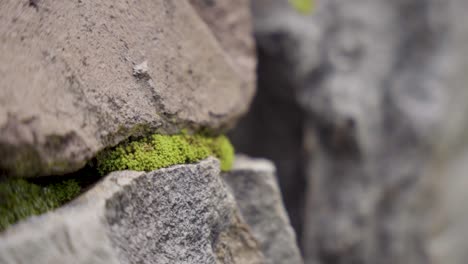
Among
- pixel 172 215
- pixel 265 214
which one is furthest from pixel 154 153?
pixel 265 214

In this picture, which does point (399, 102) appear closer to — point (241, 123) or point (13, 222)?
point (241, 123)

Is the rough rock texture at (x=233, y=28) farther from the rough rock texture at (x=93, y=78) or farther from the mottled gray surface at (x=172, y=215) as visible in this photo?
the mottled gray surface at (x=172, y=215)

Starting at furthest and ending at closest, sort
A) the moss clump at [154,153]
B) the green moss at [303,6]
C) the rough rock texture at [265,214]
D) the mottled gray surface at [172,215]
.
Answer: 1. the green moss at [303,6]
2. the rough rock texture at [265,214]
3. the moss clump at [154,153]
4. the mottled gray surface at [172,215]

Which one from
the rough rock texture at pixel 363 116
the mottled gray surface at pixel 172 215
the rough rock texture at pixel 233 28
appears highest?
the rough rock texture at pixel 233 28

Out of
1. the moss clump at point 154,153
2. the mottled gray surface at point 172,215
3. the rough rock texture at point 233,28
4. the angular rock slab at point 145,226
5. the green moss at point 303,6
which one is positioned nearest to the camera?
the angular rock slab at point 145,226

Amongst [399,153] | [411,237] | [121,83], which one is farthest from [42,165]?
[411,237]

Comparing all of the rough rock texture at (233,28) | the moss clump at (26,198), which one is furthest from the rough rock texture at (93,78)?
the rough rock texture at (233,28)

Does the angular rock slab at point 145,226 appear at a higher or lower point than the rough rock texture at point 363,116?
higher

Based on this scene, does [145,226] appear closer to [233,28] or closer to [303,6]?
[233,28]

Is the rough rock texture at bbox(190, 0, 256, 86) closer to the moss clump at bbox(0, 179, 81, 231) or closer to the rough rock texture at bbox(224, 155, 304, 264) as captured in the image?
the rough rock texture at bbox(224, 155, 304, 264)
